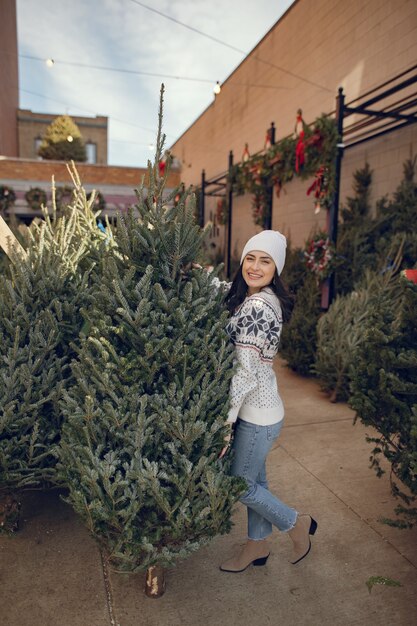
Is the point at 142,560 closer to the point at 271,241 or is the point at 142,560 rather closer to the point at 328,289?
the point at 271,241

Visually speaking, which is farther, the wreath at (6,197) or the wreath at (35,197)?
the wreath at (35,197)

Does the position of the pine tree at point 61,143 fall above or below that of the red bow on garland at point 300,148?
above

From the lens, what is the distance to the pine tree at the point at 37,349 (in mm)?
2584

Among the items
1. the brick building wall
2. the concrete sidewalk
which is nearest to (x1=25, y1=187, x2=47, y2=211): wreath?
the brick building wall

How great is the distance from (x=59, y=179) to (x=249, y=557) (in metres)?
19.9

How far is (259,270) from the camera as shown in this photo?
241 centimetres

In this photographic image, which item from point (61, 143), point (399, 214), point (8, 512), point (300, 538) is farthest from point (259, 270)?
point (61, 143)

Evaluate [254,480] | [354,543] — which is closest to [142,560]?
[254,480]

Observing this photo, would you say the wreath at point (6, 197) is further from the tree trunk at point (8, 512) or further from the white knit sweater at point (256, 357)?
the white knit sweater at point (256, 357)

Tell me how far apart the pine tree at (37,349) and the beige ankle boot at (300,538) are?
1.46 meters

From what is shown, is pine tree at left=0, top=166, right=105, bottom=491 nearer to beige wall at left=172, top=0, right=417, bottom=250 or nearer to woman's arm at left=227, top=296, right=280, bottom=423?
woman's arm at left=227, top=296, right=280, bottom=423

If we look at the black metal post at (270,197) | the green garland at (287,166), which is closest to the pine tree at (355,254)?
the green garland at (287,166)

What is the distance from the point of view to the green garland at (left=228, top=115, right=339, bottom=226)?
6.69 metres

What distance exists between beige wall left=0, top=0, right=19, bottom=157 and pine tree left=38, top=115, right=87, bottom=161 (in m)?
2.18
